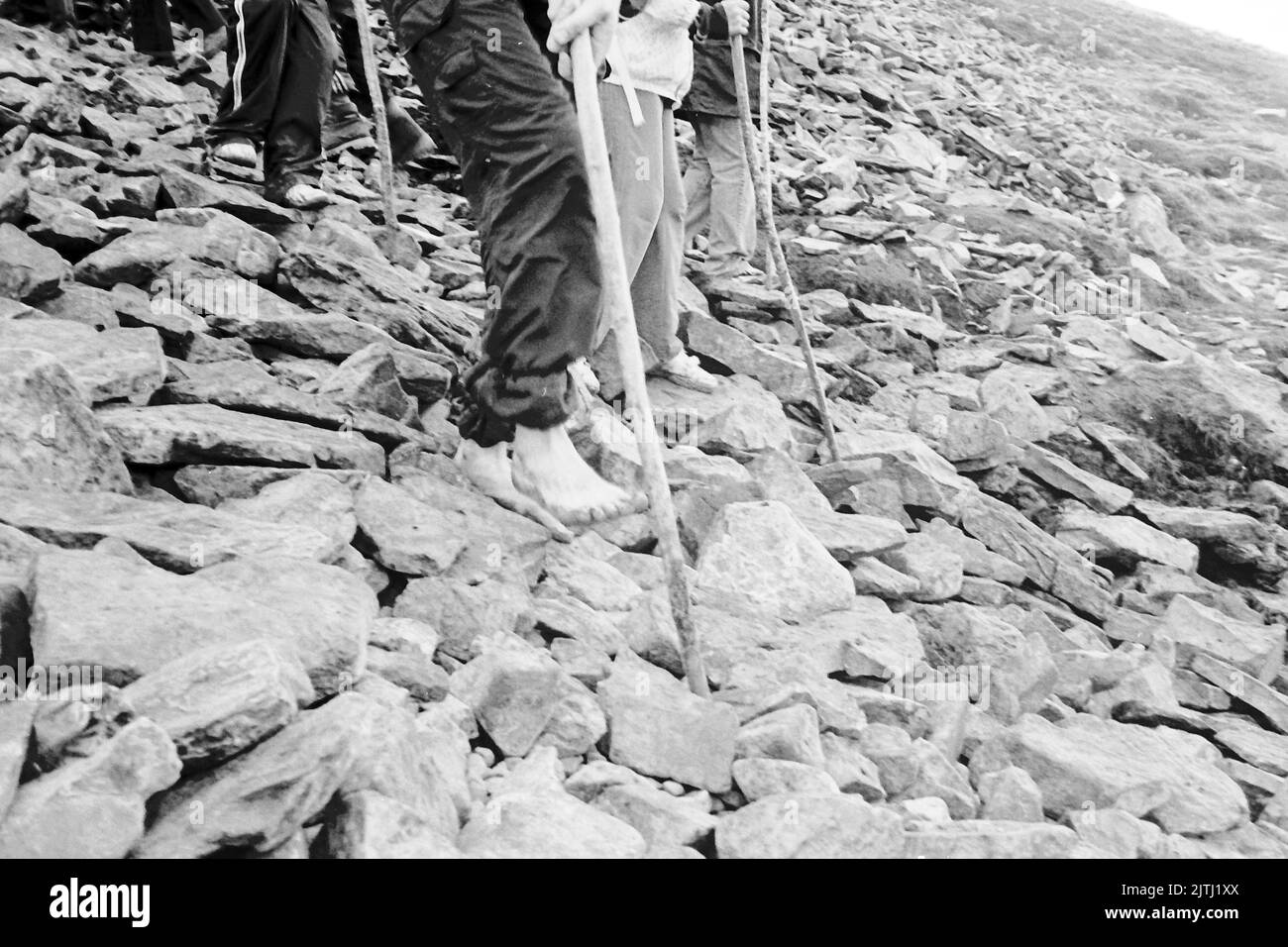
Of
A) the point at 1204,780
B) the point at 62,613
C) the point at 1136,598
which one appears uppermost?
the point at 62,613

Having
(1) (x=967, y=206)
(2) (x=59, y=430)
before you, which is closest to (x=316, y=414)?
(2) (x=59, y=430)

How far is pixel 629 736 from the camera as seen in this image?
2.48 meters

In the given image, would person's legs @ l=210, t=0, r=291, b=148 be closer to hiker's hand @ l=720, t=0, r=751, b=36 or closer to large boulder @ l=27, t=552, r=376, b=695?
hiker's hand @ l=720, t=0, r=751, b=36

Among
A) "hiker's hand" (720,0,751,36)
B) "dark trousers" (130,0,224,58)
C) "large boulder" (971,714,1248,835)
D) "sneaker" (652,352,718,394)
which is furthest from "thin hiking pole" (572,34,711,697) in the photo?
"dark trousers" (130,0,224,58)

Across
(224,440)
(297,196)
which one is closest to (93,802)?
(224,440)

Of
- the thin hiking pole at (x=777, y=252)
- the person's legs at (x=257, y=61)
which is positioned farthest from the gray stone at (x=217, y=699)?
the person's legs at (x=257, y=61)

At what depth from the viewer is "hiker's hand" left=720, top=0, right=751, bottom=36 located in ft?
18.9

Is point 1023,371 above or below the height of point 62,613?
below

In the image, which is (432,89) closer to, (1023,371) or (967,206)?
(1023,371)

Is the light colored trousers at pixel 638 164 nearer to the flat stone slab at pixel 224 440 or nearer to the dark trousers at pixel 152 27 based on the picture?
the flat stone slab at pixel 224 440

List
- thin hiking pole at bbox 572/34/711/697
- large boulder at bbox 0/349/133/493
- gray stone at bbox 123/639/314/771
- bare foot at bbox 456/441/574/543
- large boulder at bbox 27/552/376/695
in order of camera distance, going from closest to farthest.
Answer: gray stone at bbox 123/639/314/771 → large boulder at bbox 27/552/376/695 → large boulder at bbox 0/349/133/493 → thin hiking pole at bbox 572/34/711/697 → bare foot at bbox 456/441/574/543

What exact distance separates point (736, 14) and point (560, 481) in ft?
11.6

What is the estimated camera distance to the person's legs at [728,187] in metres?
6.50
